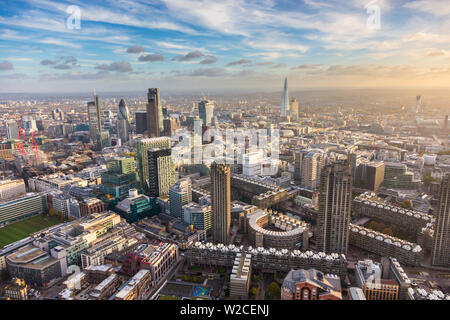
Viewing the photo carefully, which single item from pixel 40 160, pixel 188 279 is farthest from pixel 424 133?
pixel 40 160

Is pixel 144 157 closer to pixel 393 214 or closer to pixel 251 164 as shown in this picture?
pixel 251 164

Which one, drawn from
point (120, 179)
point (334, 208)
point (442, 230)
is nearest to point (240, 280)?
point (334, 208)

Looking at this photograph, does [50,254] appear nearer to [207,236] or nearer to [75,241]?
[75,241]

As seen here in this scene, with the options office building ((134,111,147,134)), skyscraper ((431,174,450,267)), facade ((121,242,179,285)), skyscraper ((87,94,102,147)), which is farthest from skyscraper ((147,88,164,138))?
skyscraper ((431,174,450,267))

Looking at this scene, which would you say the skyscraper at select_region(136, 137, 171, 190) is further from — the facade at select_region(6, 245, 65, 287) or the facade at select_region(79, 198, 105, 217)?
the facade at select_region(6, 245, 65, 287)

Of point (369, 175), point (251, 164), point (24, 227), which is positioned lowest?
point (24, 227)
